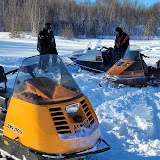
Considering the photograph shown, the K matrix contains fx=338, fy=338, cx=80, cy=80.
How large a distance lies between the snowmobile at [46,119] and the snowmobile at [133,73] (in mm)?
4410

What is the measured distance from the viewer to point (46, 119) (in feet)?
11.0

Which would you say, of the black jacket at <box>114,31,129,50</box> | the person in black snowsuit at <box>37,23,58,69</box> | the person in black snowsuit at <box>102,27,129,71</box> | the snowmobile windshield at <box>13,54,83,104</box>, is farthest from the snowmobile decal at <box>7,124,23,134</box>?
the black jacket at <box>114,31,129,50</box>

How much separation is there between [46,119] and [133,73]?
17.1 feet

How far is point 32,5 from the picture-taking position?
4775 centimetres

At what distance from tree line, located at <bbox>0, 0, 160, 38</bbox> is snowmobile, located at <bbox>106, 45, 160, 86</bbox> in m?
36.3

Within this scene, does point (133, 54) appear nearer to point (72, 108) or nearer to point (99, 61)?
point (99, 61)

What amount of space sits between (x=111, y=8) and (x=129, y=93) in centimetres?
5243

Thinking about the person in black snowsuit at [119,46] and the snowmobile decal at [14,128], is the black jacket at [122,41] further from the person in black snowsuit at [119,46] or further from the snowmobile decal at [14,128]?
the snowmobile decal at [14,128]

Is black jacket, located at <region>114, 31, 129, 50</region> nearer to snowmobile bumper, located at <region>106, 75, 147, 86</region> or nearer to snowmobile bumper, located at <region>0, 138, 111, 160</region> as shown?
snowmobile bumper, located at <region>106, 75, 147, 86</region>

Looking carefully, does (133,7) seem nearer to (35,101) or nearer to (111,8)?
(111,8)

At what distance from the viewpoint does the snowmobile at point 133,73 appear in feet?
26.9

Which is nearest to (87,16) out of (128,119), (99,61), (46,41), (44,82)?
(99,61)

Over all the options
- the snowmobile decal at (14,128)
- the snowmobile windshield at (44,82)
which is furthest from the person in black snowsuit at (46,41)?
the snowmobile decal at (14,128)

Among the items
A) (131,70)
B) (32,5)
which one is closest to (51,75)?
(131,70)
